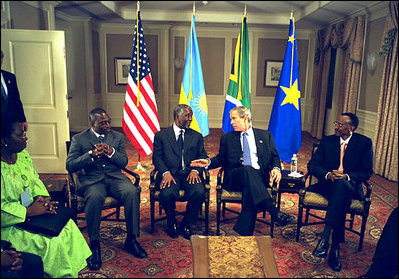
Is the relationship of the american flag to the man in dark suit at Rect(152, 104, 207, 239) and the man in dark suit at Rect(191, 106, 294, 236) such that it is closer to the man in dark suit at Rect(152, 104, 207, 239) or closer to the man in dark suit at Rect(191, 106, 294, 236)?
the man in dark suit at Rect(152, 104, 207, 239)

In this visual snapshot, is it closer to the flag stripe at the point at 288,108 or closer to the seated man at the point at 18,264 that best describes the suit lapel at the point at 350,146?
the flag stripe at the point at 288,108

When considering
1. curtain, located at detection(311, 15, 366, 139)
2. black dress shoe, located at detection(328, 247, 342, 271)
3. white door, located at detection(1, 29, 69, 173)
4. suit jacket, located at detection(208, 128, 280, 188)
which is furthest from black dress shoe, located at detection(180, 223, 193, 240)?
curtain, located at detection(311, 15, 366, 139)

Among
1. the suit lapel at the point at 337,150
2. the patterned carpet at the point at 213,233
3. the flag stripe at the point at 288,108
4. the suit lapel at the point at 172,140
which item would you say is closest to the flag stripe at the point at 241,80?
the flag stripe at the point at 288,108

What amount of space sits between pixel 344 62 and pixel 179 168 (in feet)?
19.0

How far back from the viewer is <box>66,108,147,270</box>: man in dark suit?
9.98 ft

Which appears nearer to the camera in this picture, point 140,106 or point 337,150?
point 337,150

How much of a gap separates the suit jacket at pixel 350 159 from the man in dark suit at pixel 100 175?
1929mm

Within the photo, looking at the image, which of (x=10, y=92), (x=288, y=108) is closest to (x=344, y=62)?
(x=288, y=108)

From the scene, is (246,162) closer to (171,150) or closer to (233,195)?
(233,195)

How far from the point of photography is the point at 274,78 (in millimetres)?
10031

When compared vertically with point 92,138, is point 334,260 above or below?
below

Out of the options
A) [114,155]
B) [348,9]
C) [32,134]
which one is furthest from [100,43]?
[114,155]

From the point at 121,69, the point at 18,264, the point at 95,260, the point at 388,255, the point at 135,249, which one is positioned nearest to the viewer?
the point at 18,264

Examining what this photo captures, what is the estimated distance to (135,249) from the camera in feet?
10.1
